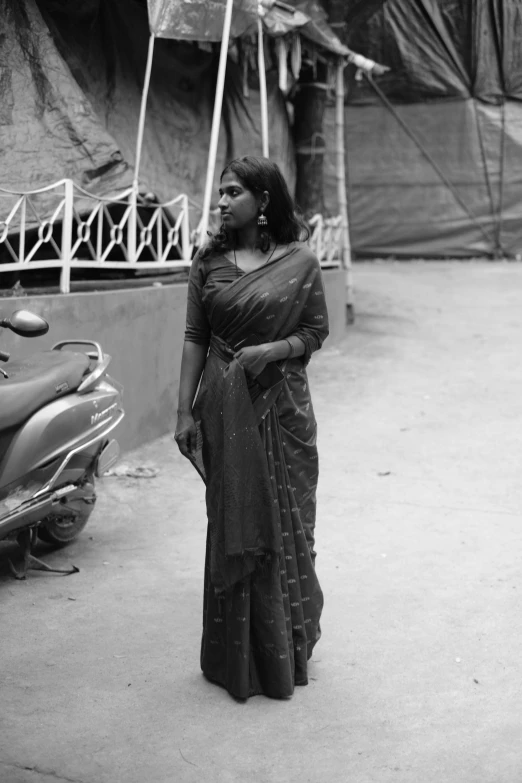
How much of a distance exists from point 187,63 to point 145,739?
7.07 meters

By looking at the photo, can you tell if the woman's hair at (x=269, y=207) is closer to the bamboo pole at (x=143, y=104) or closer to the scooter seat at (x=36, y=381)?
the scooter seat at (x=36, y=381)

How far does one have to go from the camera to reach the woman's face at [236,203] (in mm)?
3223

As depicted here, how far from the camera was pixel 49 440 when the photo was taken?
14.2ft

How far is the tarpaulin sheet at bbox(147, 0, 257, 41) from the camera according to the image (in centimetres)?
713

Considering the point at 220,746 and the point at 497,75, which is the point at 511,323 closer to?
the point at 497,75

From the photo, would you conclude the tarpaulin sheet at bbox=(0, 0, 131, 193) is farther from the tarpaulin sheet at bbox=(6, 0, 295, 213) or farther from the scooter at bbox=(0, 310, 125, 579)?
the scooter at bbox=(0, 310, 125, 579)

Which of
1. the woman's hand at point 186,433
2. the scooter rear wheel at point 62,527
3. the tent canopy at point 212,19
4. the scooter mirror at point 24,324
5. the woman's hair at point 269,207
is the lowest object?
the scooter rear wheel at point 62,527

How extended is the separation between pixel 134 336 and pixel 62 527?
1.99 metres

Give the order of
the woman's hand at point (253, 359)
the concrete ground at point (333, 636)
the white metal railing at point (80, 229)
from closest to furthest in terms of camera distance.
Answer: the concrete ground at point (333, 636), the woman's hand at point (253, 359), the white metal railing at point (80, 229)

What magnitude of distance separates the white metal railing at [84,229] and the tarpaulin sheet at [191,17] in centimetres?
125

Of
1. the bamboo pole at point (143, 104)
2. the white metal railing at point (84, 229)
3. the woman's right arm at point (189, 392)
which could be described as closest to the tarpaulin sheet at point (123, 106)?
the bamboo pole at point (143, 104)

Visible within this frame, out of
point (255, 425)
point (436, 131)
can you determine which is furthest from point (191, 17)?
point (436, 131)

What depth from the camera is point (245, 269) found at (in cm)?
327

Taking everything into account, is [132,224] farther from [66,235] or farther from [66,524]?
[66,524]
